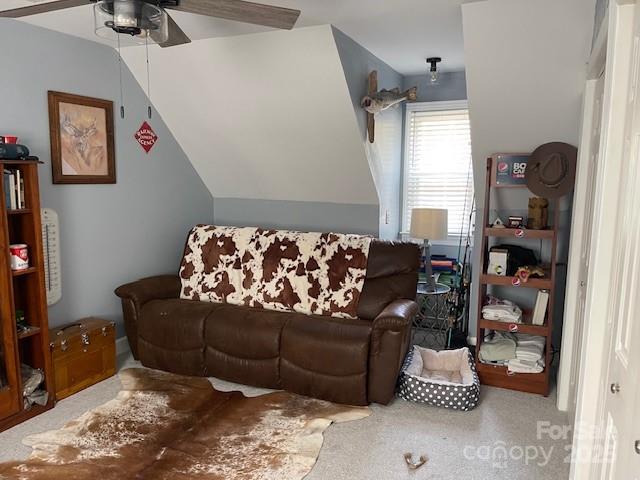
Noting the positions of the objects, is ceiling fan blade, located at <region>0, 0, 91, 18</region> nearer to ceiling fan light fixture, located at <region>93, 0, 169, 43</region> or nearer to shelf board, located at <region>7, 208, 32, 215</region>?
ceiling fan light fixture, located at <region>93, 0, 169, 43</region>

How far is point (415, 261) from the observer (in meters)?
3.53

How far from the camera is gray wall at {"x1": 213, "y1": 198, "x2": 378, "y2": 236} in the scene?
13.8 ft

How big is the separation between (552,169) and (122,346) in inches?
134

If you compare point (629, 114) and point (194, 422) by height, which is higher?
point (629, 114)

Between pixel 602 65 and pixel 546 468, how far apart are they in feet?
6.53

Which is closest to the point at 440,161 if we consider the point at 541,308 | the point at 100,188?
the point at 541,308

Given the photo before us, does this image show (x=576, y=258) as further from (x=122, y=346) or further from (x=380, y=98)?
(x=122, y=346)

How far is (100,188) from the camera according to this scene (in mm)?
3598

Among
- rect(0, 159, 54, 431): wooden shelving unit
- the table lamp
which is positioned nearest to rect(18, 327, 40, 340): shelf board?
rect(0, 159, 54, 431): wooden shelving unit

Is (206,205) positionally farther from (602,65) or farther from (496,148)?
(602,65)

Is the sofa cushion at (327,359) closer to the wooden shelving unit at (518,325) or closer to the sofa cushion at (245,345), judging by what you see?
the sofa cushion at (245,345)

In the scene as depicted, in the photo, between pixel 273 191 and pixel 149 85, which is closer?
pixel 149 85

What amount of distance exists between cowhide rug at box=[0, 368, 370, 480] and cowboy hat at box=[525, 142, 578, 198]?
1792mm

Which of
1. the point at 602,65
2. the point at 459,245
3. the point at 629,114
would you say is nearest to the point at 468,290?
the point at 459,245
